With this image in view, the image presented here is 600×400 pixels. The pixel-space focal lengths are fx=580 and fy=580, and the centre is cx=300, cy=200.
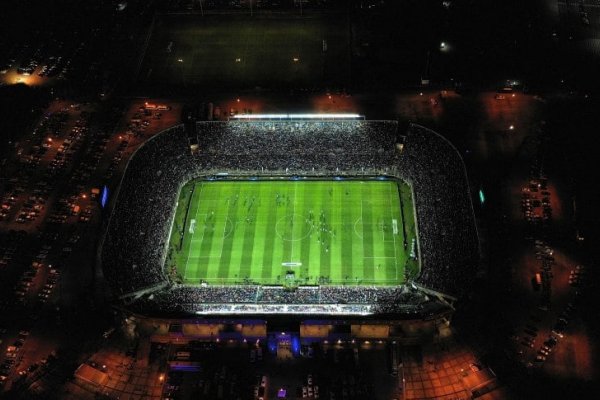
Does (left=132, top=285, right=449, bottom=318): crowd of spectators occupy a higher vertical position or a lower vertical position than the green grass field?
lower

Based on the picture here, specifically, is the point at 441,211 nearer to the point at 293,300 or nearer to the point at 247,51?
the point at 293,300

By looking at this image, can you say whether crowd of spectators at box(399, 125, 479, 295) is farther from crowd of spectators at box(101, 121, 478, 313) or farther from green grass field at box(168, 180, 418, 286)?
green grass field at box(168, 180, 418, 286)

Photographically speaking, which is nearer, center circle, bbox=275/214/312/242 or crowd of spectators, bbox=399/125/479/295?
crowd of spectators, bbox=399/125/479/295

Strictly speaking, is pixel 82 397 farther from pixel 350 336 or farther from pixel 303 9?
pixel 303 9

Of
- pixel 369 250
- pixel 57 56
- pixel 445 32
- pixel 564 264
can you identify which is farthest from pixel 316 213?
pixel 57 56

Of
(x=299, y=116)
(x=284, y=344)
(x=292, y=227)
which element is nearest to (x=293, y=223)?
(x=292, y=227)

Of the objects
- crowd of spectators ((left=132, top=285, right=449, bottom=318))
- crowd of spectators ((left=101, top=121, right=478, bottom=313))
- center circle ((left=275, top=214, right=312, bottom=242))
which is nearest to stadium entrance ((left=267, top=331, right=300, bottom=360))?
crowd of spectators ((left=132, top=285, right=449, bottom=318))
